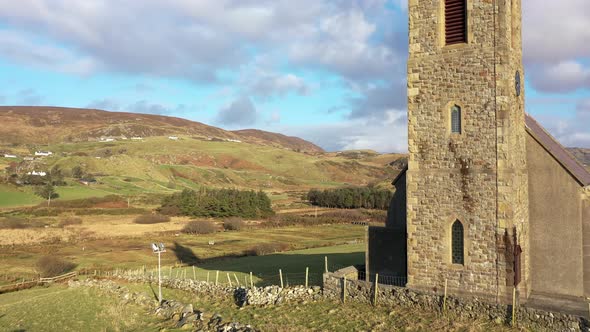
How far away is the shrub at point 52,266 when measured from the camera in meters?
38.8

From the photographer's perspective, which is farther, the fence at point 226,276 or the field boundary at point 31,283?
the field boundary at point 31,283

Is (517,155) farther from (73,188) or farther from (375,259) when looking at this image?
(73,188)

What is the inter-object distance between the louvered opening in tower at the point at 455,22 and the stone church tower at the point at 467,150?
40 millimetres

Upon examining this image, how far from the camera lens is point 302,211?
313ft

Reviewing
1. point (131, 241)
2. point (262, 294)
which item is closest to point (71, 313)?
point (262, 294)

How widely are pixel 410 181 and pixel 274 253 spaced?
99.6 feet

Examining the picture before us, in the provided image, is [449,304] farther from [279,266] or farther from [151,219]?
[151,219]

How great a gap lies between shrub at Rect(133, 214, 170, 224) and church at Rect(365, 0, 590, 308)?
63.1 metres

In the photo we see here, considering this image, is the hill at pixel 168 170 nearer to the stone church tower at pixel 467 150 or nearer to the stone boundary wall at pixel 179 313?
the stone boundary wall at pixel 179 313

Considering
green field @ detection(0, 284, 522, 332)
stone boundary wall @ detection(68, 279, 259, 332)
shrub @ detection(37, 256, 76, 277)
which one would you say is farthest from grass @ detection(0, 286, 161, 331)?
shrub @ detection(37, 256, 76, 277)

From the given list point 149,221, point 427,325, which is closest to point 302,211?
point 149,221

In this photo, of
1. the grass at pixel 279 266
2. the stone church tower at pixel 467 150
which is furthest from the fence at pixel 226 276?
the stone church tower at pixel 467 150

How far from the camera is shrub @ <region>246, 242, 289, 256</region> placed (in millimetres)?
49156

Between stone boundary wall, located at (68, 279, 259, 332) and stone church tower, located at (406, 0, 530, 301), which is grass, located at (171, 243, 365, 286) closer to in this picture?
stone boundary wall, located at (68, 279, 259, 332)
